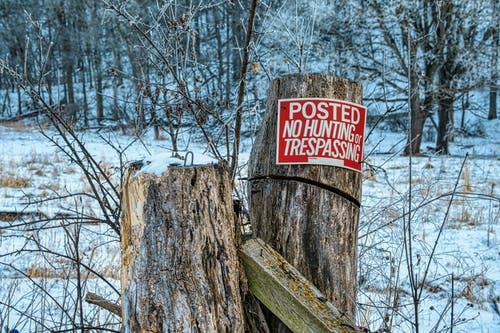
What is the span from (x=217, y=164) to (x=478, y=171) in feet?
28.9

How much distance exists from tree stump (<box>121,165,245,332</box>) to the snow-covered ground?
0.11 m

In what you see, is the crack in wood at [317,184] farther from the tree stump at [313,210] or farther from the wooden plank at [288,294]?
the wooden plank at [288,294]

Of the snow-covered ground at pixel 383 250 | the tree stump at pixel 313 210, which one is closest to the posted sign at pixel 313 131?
the tree stump at pixel 313 210

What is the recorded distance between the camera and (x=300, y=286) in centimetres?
140

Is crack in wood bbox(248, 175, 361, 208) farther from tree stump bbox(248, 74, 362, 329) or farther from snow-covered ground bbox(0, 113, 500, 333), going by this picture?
snow-covered ground bbox(0, 113, 500, 333)

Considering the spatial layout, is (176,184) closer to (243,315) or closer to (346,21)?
(243,315)

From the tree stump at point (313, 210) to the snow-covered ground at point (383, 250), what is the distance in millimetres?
223

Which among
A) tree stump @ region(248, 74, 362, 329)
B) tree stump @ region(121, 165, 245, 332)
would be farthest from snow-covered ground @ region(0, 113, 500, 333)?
tree stump @ region(248, 74, 362, 329)

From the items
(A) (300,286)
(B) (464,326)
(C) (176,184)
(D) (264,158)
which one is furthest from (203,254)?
(B) (464,326)

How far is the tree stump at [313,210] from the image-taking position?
1.54m

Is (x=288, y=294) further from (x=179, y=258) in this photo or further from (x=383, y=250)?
(x=383, y=250)

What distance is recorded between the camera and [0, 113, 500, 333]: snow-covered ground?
96.0 inches

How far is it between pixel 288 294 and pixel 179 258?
13.0 inches

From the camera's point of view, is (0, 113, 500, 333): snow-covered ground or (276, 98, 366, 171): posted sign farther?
(0, 113, 500, 333): snow-covered ground
